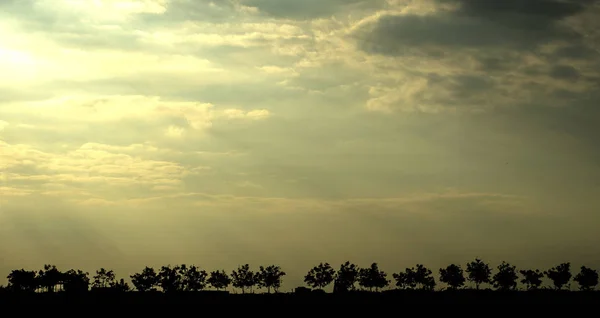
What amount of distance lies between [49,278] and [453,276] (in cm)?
10651

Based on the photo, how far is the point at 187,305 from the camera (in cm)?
10981

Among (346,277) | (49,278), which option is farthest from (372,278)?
(49,278)

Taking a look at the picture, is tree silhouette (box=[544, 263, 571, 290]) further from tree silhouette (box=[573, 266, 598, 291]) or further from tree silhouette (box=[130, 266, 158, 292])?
tree silhouette (box=[130, 266, 158, 292])

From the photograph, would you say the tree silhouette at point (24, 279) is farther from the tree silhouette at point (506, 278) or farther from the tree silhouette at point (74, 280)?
the tree silhouette at point (506, 278)

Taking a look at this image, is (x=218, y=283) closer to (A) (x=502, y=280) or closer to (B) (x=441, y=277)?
(B) (x=441, y=277)

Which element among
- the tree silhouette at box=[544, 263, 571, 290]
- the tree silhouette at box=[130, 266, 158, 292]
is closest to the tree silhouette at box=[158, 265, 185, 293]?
the tree silhouette at box=[130, 266, 158, 292]

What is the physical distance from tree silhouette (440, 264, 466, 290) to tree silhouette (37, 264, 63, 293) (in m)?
102

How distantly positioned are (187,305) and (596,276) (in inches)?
4712

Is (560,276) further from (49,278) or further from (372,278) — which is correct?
(49,278)

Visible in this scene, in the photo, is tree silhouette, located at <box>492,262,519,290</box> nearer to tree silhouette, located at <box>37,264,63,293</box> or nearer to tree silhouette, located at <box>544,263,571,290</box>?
tree silhouette, located at <box>544,263,571,290</box>

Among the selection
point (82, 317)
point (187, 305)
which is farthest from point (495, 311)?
point (82, 317)

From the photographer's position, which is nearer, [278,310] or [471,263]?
[278,310]

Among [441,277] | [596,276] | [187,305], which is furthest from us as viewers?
[441,277]

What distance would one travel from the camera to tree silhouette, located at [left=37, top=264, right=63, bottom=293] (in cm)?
18262
